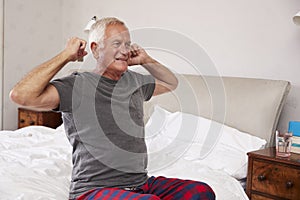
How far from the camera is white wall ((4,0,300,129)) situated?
2566mm

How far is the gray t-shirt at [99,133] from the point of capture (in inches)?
56.8

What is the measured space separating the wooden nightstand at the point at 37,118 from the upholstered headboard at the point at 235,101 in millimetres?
1185

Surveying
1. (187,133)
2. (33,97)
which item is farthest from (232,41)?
(33,97)

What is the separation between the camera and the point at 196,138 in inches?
93.7

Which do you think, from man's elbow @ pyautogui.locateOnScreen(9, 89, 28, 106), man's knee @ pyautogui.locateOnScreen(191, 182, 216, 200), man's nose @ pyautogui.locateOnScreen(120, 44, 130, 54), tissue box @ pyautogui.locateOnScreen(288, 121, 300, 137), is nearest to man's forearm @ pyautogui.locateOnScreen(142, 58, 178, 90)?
man's nose @ pyautogui.locateOnScreen(120, 44, 130, 54)

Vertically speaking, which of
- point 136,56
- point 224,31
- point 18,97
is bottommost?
point 18,97

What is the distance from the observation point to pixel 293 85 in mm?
2555

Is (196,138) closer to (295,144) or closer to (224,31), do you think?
(295,144)

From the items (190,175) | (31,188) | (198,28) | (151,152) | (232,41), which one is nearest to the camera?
(31,188)

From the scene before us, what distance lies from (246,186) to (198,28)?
50.9 inches

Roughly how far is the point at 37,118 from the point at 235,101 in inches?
73.7

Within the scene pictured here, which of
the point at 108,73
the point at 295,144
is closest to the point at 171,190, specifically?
the point at 108,73

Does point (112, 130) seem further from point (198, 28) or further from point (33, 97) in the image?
point (198, 28)

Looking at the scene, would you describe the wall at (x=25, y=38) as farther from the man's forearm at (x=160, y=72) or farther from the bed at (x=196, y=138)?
the man's forearm at (x=160, y=72)
